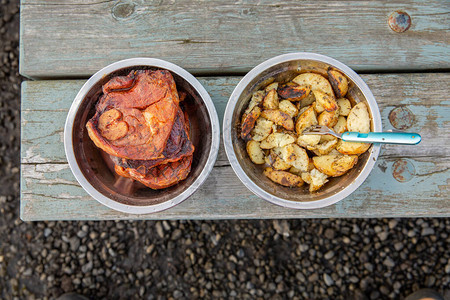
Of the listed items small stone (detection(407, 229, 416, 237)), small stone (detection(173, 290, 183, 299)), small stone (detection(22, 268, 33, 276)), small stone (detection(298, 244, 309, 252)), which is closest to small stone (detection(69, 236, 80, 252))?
small stone (detection(22, 268, 33, 276))

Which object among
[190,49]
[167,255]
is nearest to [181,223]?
[167,255]

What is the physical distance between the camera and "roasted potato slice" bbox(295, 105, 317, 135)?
126 centimetres

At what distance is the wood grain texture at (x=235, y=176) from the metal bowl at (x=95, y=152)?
255 mm

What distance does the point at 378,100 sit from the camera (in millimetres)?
1507

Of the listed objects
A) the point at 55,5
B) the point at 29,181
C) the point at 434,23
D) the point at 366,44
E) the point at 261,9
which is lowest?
the point at 29,181

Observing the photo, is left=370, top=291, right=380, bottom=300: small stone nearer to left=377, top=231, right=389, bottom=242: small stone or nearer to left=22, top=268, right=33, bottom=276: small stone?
left=377, top=231, right=389, bottom=242: small stone

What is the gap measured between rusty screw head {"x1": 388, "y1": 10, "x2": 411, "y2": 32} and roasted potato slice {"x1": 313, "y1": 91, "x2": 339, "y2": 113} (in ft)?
1.83

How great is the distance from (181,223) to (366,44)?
1.52 meters

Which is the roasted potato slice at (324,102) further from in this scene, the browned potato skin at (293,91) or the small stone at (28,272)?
the small stone at (28,272)

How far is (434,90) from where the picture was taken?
1517mm

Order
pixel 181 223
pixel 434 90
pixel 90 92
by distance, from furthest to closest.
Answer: pixel 181 223 < pixel 434 90 < pixel 90 92

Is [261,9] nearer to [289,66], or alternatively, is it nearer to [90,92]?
[289,66]

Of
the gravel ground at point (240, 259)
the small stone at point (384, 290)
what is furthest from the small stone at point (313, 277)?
the small stone at point (384, 290)

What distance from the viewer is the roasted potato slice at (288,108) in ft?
4.24
